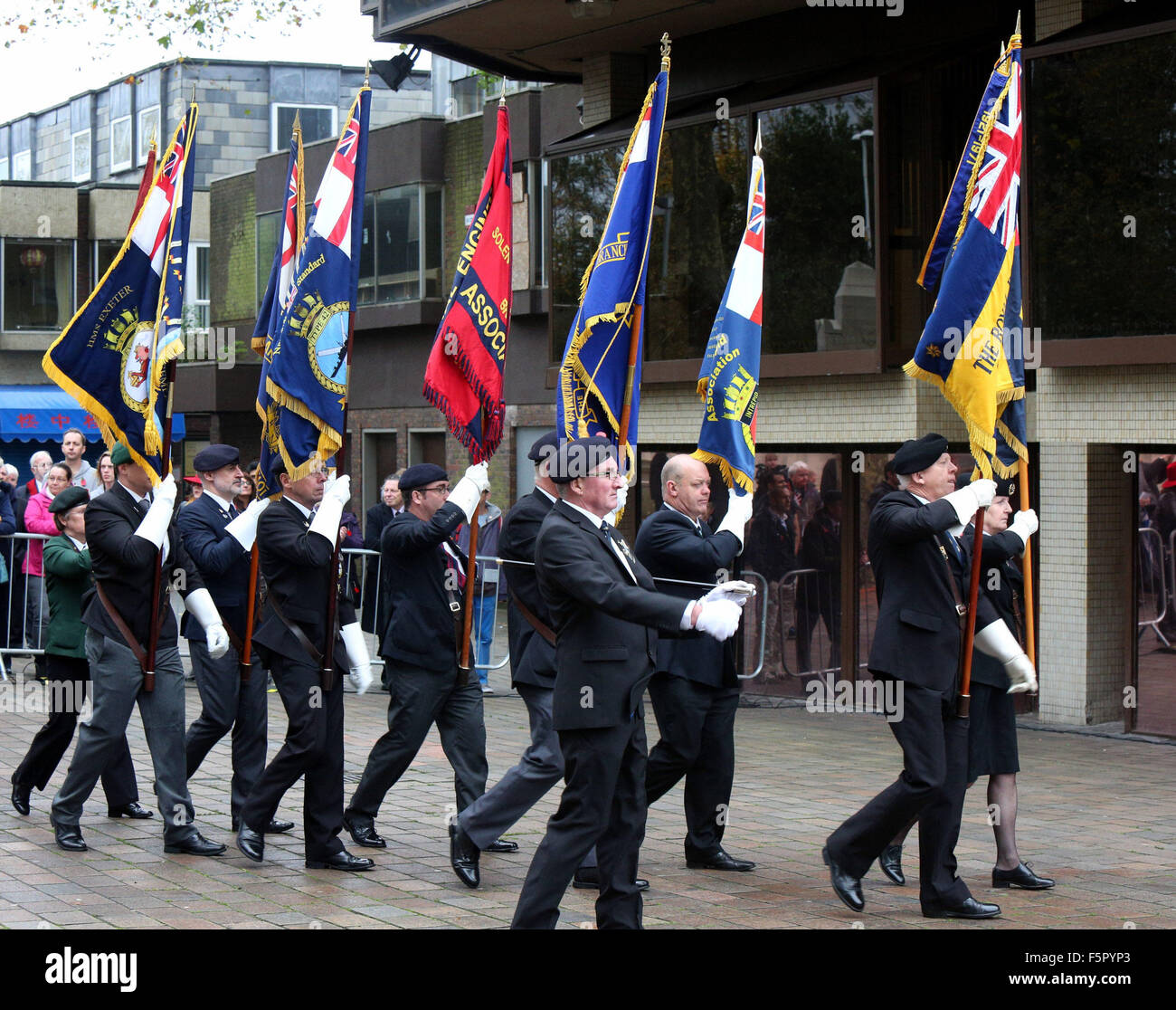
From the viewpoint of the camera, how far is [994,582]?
777 cm

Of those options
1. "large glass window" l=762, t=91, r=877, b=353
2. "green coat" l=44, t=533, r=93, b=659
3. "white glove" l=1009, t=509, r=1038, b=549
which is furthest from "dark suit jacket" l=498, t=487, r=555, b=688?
"large glass window" l=762, t=91, r=877, b=353

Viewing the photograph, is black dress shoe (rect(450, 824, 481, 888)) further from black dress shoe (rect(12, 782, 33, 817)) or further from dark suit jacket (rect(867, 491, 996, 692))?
black dress shoe (rect(12, 782, 33, 817))

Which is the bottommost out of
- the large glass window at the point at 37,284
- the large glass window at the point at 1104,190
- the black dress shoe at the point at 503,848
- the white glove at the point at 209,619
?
the black dress shoe at the point at 503,848

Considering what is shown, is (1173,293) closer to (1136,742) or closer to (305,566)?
(1136,742)

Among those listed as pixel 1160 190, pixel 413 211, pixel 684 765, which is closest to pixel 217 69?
pixel 413 211

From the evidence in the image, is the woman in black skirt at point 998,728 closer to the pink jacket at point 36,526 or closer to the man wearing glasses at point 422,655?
the man wearing glasses at point 422,655

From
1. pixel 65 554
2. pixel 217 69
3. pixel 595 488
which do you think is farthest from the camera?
pixel 217 69

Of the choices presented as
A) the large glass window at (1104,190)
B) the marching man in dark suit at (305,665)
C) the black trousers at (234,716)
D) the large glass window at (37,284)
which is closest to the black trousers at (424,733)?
the marching man in dark suit at (305,665)

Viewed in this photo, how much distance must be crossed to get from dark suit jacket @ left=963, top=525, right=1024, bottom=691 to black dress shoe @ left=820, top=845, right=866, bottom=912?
1.09 m

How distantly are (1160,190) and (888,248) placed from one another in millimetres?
2555

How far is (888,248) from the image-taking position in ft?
45.3

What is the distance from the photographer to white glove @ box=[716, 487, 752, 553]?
25.4 ft

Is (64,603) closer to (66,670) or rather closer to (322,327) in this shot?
(66,670)

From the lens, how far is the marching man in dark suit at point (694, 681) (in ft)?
25.6
